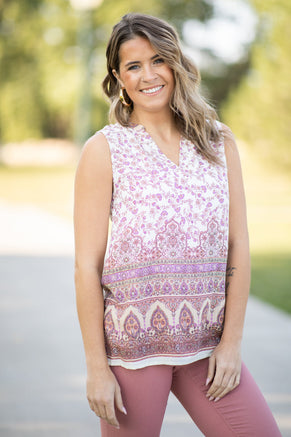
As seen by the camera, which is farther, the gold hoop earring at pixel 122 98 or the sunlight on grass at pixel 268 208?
the sunlight on grass at pixel 268 208

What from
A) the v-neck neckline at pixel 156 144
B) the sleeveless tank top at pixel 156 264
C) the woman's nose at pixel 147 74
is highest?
the woman's nose at pixel 147 74

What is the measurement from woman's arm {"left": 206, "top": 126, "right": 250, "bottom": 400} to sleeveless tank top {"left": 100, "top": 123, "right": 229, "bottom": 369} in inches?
3.2

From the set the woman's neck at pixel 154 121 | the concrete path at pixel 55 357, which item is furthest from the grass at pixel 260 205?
the woman's neck at pixel 154 121

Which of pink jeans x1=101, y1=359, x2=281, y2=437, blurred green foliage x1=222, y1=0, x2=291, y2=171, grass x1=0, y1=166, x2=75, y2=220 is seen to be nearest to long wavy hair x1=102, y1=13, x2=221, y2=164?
pink jeans x1=101, y1=359, x2=281, y2=437

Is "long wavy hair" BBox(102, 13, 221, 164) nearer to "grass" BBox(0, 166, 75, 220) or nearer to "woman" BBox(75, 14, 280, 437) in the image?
"woman" BBox(75, 14, 280, 437)

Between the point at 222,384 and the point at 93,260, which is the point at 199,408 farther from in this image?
the point at 93,260

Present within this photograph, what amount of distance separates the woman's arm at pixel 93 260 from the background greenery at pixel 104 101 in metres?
4.93

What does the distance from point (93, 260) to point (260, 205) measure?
13.9 metres

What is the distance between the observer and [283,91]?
18.0 meters

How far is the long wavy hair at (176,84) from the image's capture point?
204 cm

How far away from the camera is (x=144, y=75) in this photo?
2.07 metres

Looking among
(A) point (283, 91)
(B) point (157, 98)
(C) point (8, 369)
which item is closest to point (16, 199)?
(A) point (283, 91)

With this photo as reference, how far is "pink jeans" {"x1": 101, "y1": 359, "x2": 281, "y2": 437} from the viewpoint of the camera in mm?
1953

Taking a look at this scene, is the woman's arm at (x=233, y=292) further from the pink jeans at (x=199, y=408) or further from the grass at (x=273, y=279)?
the grass at (x=273, y=279)
